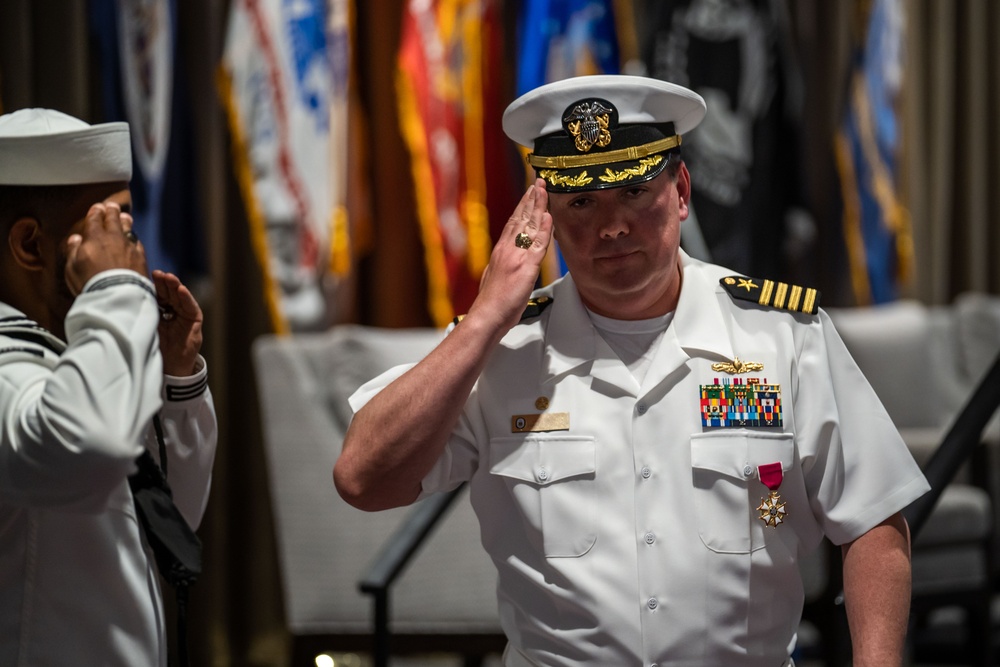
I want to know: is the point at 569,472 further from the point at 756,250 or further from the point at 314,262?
the point at 756,250

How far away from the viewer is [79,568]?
144 centimetres

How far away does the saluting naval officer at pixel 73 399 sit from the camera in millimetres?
1284

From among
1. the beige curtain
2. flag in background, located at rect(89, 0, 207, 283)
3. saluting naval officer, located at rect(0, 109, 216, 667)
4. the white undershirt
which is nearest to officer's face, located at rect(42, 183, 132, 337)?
saluting naval officer, located at rect(0, 109, 216, 667)

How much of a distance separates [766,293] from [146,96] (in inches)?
100

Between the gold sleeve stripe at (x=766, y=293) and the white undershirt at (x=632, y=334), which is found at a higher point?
the gold sleeve stripe at (x=766, y=293)

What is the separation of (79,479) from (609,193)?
83cm

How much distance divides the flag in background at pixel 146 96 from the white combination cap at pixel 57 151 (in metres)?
2.09

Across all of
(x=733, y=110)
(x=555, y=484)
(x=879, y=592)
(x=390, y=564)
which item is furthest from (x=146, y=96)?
(x=879, y=592)

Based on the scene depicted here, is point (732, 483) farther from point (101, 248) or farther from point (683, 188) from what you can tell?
point (101, 248)

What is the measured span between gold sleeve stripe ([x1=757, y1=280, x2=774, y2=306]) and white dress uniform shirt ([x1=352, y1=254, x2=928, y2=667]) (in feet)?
0.06

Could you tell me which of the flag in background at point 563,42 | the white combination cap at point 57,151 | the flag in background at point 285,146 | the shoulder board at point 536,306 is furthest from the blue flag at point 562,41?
the white combination cap at point 57,151

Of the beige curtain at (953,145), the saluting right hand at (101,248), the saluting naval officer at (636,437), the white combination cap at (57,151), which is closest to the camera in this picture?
the saluting right hand at (101,248)

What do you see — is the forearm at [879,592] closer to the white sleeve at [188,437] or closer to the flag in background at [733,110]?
the white sleeve at [188,437]

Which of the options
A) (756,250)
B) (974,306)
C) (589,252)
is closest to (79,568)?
(589,252)
